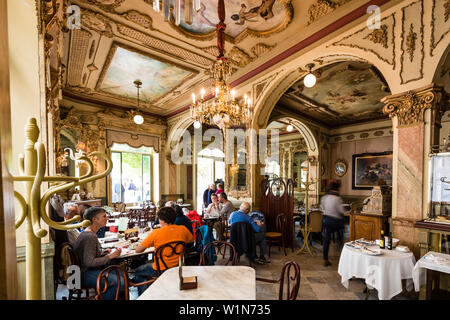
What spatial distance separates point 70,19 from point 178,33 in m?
1.88

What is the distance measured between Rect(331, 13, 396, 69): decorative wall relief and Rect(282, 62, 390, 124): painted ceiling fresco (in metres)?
1.08

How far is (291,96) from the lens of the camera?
22.1 feet

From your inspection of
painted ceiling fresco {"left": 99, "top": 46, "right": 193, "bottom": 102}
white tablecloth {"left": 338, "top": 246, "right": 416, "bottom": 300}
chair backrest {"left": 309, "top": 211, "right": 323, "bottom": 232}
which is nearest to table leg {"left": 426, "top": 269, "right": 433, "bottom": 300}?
white tablecloth {"left": 338, "top": 246, "right": 416, "bottom": 300}

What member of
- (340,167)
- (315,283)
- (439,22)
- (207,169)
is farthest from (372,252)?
(207,169)

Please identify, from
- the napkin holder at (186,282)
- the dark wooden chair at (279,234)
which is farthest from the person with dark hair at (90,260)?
the dark wooden chair at (279,234)

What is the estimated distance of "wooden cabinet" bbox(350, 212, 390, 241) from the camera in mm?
3758

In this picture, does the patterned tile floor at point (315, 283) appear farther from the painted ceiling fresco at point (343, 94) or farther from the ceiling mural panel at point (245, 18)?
the ceiling mural panel at point (245, 18)

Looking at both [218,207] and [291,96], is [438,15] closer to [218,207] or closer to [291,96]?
[291,96]

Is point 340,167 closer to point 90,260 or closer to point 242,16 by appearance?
point 242,16

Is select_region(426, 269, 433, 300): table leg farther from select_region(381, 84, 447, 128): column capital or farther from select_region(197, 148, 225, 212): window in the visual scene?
select_region(197, 148, 225, 212): window

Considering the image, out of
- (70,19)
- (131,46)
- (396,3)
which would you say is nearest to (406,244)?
(396,3)

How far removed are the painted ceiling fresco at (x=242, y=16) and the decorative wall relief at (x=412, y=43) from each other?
1.77 metres

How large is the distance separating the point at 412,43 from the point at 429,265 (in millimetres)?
2959

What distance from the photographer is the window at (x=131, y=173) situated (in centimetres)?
841
